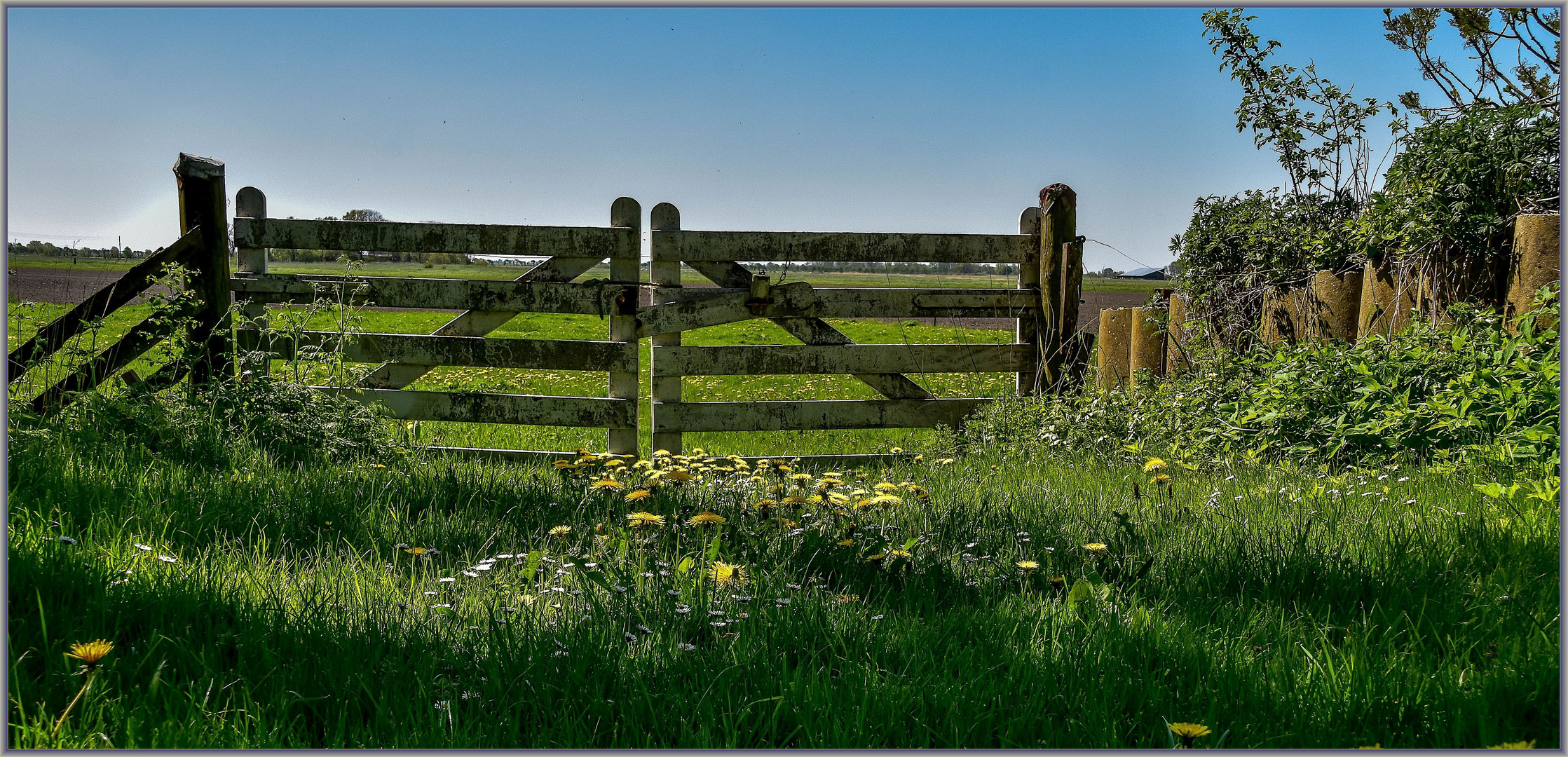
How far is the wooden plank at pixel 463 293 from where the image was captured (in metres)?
5.97

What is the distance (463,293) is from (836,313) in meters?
2.63

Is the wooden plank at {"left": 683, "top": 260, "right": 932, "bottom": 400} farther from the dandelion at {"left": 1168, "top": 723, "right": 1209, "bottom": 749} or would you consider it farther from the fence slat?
the dandelion at {"left": 1168, "top": 723, "right": 1209, "bottom": 749}

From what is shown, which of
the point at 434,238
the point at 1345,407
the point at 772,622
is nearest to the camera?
the point at 772,622

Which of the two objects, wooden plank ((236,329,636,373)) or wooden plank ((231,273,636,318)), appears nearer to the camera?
wooden plank ((231,273,636,318))

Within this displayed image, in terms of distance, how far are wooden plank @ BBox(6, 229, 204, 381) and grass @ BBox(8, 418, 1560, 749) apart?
195cm

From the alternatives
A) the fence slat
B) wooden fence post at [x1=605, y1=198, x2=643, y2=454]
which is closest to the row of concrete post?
wooden fence post at [x1=605, y1=198, x2=643, y2=454]

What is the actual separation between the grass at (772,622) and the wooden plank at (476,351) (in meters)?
2.60

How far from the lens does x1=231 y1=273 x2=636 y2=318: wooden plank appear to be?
5.97 m

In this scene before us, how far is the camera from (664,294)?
6219 mm

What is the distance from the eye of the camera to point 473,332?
6219 mm

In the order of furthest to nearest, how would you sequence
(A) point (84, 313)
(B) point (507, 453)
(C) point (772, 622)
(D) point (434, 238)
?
(B) point (507, 453)
(D) point (434, 238)
(A) point (84, 313)
(C) point (772, 622)

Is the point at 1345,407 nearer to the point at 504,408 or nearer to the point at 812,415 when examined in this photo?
the point at 812,415

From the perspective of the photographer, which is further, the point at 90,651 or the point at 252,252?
the point at 252,252

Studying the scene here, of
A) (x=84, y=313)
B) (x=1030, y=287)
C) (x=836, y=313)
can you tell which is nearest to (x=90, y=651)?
(x=84, y=313)
